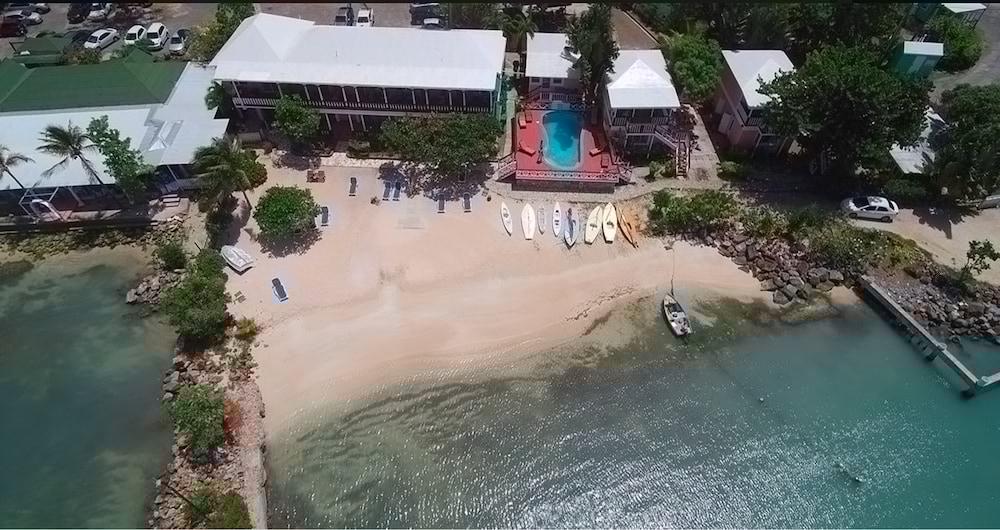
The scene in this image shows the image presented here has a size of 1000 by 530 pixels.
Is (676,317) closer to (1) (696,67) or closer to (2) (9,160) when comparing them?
(1) (696,67)

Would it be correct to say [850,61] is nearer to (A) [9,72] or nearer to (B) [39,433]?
(B) [39,433]

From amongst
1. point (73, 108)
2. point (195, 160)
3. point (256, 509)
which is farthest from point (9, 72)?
point (256, 509)

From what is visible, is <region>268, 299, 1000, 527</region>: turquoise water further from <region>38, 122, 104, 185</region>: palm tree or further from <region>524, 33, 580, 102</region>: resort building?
<region>38, 122, 104, 185</region>: palm tree

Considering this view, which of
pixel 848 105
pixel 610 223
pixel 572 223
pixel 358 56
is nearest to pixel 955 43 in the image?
pixel 848 105

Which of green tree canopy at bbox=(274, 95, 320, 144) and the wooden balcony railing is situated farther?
the wooden balcony railing

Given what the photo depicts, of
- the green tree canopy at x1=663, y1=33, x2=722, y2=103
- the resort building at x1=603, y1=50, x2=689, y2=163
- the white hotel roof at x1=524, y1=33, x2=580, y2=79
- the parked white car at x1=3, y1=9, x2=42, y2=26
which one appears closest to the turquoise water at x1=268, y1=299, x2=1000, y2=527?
the resort building at x1=603, y1=50, x2=689, y2=163
